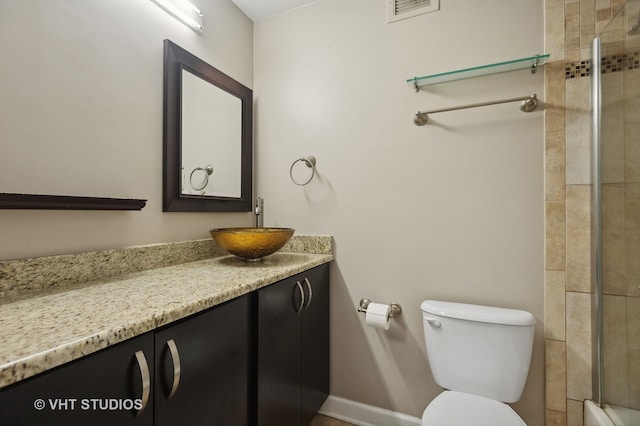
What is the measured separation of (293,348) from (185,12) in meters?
1.66

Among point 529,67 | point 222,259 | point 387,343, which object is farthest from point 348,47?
point 387,343

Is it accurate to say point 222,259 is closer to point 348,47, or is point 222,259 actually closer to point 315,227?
point 315,227

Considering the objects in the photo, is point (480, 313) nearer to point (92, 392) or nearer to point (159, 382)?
point (159, 382)

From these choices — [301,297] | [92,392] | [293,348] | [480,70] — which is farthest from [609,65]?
[92,392]

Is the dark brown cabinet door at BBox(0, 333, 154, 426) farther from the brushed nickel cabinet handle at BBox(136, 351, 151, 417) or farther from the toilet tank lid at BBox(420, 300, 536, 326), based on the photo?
the toilet tank lid at BBox(420, 300, 536, 326)

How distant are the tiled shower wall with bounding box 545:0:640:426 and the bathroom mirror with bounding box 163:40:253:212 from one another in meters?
1.56

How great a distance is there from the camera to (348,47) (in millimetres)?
1675

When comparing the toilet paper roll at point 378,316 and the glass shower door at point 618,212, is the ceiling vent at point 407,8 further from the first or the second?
the toilet paper roll at point 378,316

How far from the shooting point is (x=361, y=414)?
5.25ft

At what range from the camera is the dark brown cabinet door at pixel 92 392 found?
50 cm

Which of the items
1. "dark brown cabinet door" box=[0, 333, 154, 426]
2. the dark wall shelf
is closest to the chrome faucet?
the dark wall shelf

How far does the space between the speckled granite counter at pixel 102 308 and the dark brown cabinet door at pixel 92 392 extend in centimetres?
3

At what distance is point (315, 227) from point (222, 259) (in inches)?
21.8

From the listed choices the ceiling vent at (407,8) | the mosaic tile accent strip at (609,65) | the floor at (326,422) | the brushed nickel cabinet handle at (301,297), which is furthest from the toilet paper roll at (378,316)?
the ceiling vent at (407,8)
